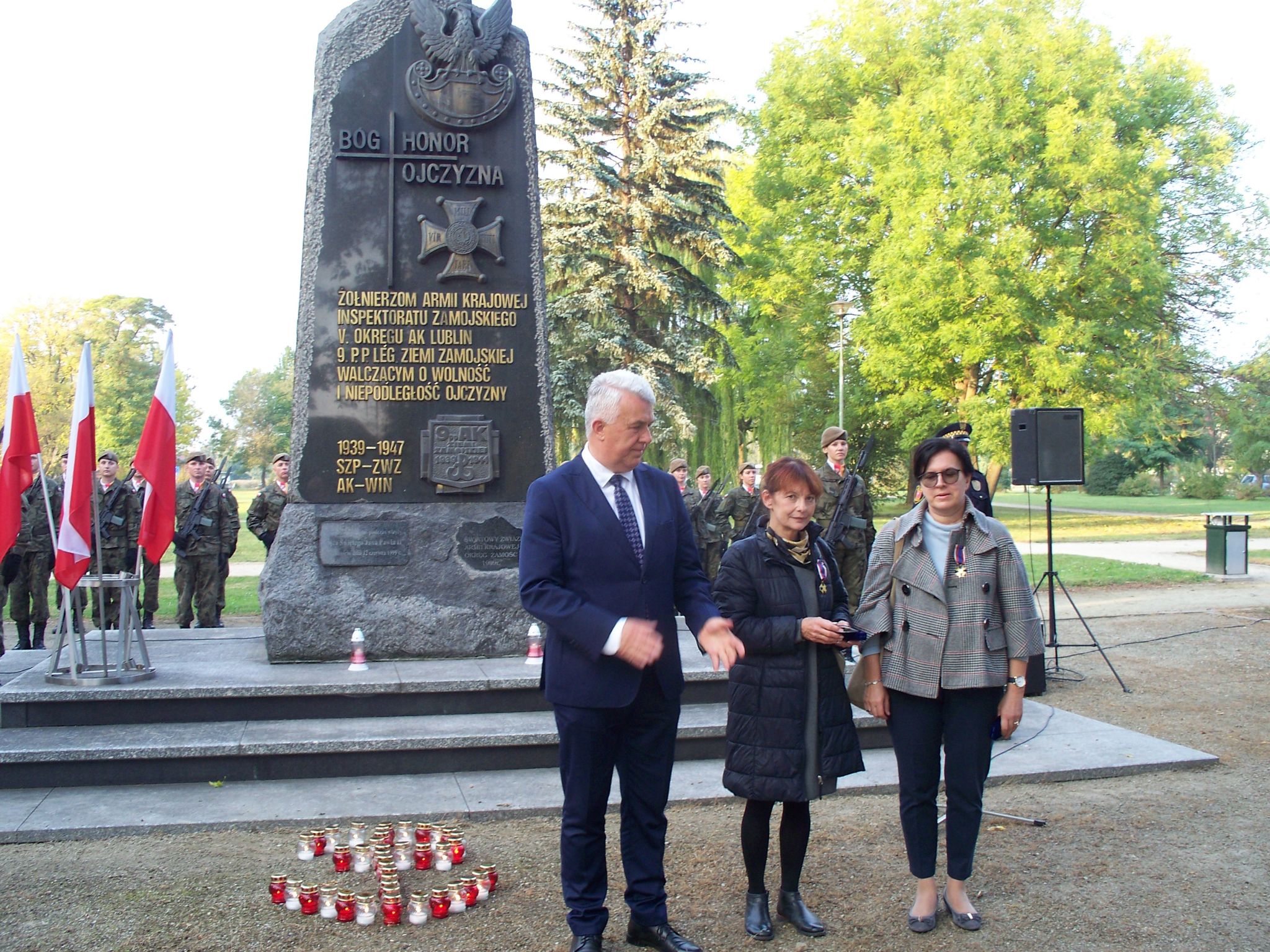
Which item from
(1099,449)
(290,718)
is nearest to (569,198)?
(1099,449)

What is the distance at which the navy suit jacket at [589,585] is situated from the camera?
355cm

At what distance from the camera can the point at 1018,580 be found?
4.04 m

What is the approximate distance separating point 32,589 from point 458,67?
6.98m

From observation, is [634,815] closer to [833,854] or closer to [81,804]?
[833,854]

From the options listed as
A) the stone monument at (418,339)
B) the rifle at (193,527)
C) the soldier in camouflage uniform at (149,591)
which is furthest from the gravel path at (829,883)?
the soldier in camouflage uniform at (149,591)

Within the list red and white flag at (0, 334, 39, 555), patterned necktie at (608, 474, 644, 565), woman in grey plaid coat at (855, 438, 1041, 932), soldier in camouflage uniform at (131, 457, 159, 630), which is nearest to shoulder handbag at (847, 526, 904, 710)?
woman in grey plaid coat at (855, 438, 1041, 932)

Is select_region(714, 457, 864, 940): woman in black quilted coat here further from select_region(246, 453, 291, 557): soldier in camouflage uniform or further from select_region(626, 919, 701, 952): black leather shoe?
select_region(246, 453, 291, 557): soldier in camouflage uniform

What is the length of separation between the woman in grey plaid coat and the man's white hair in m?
1.16

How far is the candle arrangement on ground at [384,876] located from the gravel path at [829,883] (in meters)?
0.06

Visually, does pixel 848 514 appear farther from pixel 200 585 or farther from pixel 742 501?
pixel 200 585

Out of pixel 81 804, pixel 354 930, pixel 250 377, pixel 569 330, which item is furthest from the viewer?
pixel 250 377

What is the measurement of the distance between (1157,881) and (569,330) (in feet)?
67.9

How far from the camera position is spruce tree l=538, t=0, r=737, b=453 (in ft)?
78.6

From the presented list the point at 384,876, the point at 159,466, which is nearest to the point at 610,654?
the point at 384,876
